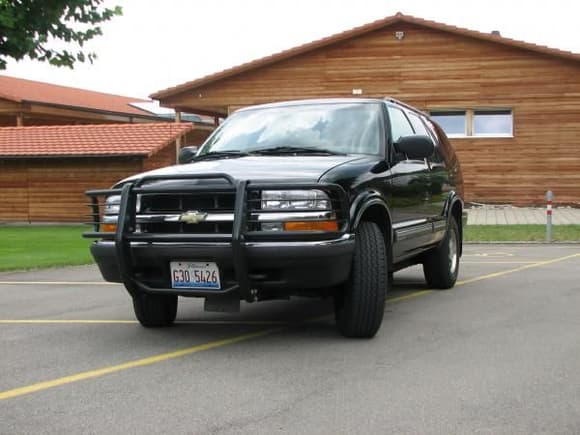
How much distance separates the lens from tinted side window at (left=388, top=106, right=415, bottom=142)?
741 centimetres

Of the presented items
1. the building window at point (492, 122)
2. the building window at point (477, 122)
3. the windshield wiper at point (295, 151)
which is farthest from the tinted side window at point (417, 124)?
the building window at point (492, 122)

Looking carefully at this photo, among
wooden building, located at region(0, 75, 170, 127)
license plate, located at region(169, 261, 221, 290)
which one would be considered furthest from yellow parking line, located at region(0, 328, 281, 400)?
wooden building, located at region(0, 75, 170, 127)

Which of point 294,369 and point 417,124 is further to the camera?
point 417,124

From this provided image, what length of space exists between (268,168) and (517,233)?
13106mm

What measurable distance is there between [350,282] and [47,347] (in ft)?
7.25

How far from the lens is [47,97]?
1458 inches

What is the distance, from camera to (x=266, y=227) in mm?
5551

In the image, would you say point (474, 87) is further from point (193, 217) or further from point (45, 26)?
point (193, 217)

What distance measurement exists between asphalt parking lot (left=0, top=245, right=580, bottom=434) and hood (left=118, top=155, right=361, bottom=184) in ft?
3.90

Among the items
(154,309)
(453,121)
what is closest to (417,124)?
(154,309)

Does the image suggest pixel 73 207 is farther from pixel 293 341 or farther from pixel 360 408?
pixel 360 408

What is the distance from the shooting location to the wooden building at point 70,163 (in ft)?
82.4

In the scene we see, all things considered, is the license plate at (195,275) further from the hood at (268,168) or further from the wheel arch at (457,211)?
the wheel arch at (457,211)

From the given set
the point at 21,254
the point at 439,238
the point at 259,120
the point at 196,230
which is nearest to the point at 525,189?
the point at 21,254
